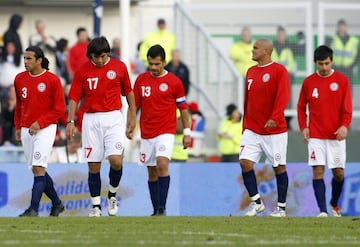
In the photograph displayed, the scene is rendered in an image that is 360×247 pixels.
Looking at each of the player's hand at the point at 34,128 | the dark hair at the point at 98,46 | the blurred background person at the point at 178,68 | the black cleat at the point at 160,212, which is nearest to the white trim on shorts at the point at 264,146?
the black cleat at the point at 160,212

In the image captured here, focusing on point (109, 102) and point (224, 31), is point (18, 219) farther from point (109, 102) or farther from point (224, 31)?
point (224, 31)

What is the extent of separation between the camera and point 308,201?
22.4 metres

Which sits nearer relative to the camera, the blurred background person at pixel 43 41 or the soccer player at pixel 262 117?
the soccer player at pixel 262 117

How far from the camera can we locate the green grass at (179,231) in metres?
13.6

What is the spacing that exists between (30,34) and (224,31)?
441cm

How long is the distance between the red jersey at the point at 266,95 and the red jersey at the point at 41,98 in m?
2.43

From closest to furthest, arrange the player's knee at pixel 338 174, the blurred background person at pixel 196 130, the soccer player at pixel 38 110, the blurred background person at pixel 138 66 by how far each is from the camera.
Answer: the soccer player at pixel 38 110
the player's knee at pixel 338 174
the blurred background person at pixel 196 130
the blurred background person at pixel 138 66


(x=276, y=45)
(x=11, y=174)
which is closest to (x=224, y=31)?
(x=276, y=45)

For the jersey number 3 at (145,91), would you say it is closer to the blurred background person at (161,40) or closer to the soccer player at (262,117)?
the soccer player at (262,117)

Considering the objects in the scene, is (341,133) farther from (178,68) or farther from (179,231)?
(178,68)

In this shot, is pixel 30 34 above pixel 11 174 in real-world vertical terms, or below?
above

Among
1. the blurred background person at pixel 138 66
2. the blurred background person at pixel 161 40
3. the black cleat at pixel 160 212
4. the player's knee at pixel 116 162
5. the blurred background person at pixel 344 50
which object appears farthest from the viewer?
the blurred background person at pixel 138 66

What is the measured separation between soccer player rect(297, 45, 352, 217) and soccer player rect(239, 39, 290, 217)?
2.74ft

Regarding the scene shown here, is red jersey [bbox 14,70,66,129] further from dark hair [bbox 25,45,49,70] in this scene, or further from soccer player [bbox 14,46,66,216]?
dark hair [bbox 25,45,49,70]
